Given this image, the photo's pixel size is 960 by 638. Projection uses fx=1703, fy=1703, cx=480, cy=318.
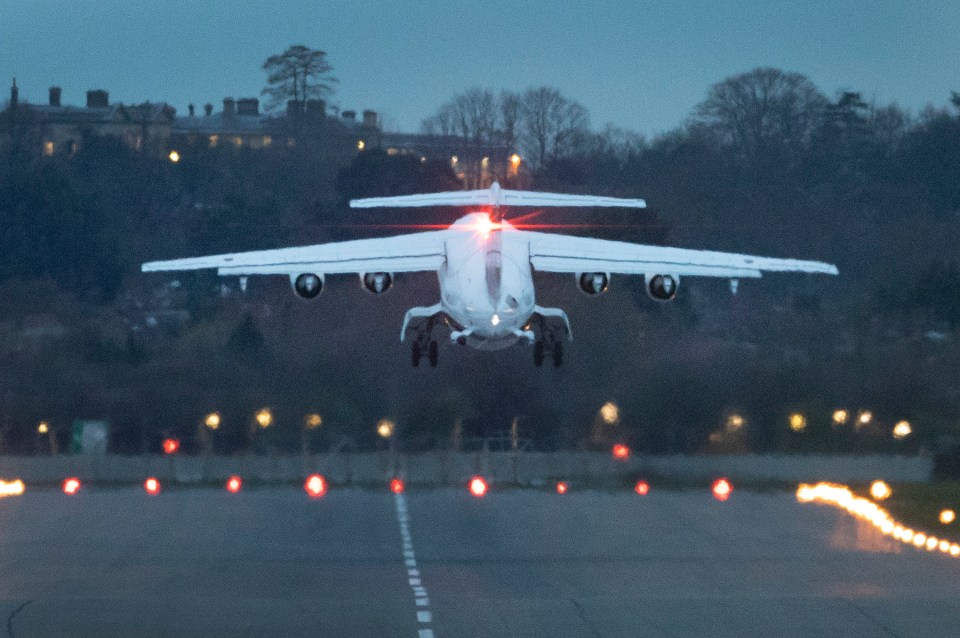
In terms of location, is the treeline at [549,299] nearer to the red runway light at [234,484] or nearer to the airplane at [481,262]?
the red runway light at [234,484]

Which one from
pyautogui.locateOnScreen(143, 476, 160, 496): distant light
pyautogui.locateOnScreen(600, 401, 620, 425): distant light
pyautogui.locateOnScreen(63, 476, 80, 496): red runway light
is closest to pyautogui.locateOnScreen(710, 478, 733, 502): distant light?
pyautogui.locateOnScreen(600, 401, 620, 425): distant light

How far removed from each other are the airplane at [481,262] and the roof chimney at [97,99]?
205 ft

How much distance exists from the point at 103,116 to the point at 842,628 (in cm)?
7590

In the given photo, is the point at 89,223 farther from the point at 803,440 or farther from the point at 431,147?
the point at 803,440

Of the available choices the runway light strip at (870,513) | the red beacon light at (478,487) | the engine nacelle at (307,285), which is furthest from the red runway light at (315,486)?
the runway light strip at (870,513)

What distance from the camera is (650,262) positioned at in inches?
1518

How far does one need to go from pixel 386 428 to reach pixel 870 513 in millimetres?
13681

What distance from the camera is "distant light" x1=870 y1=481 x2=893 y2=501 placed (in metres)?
45.7

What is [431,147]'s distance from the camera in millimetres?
77875

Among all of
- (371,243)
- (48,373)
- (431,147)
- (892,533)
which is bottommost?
(892,533)

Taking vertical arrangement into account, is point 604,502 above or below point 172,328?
below

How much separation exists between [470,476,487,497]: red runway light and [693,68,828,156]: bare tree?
126 feet

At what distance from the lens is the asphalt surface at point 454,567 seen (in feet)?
94.4

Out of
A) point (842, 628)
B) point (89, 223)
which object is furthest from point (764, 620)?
point (89, 223)
